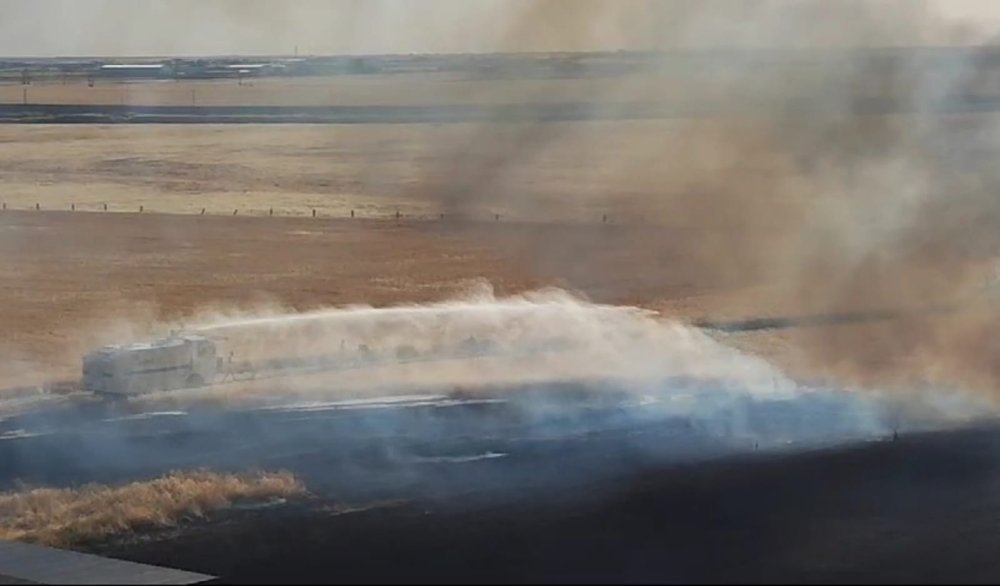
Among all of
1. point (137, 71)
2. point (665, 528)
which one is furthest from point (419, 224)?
point (665, 528)

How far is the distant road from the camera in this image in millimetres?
52562

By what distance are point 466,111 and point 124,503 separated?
26619mm

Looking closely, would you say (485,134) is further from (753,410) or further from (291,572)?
(291,572)

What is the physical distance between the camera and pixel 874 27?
5209 cm

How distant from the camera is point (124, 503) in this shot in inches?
1414

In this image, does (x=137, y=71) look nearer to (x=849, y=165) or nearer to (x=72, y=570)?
(x=849, y=165)

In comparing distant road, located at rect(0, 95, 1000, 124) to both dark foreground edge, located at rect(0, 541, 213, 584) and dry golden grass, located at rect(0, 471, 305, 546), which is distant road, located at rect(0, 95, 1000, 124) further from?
dark foreground edge, located at rect(0, 541, 213, 584)

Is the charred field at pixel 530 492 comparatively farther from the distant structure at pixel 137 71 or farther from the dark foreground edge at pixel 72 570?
the distant structure at pixel 137 71

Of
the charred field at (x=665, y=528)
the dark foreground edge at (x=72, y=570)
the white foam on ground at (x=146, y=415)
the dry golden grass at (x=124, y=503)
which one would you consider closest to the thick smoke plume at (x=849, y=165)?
the charred field at (x=665, y=528)

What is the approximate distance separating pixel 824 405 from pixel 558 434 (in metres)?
8.16

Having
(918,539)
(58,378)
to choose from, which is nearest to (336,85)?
(58,378)

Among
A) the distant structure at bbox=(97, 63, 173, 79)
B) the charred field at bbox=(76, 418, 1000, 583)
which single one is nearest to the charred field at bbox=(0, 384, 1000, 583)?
the charred field at bbox=(76, 418, 1000, 583)

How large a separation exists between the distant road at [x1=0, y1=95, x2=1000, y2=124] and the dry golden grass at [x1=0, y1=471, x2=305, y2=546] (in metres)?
22.1

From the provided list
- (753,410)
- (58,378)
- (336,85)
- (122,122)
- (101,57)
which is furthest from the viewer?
(336,85)
